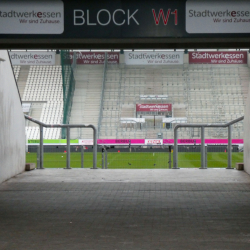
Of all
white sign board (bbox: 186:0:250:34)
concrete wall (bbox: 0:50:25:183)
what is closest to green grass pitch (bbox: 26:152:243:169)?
concrete wall (bbox: 0:50:25:183)

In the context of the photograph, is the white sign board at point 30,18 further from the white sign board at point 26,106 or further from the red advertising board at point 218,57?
the red advertising board at point 218,57

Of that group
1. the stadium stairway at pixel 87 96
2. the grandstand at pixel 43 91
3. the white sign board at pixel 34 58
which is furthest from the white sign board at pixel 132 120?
the white sign board at pixel 34 58

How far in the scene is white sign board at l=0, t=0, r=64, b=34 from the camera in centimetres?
611

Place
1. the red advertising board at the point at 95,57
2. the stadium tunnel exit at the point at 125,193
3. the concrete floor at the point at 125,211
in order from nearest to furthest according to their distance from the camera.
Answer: the concrete floor at the point at 125,211
the stadium tunnel exit at the point at 125,193
the red advertising board at the point at 95,57

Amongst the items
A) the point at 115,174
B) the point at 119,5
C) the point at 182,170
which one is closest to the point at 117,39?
the point at 119,5

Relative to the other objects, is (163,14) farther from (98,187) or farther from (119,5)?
(98,187)

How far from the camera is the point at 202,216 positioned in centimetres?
604

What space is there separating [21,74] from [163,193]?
42.0 m

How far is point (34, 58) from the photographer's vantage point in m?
46.7

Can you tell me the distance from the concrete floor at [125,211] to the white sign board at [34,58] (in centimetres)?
3708

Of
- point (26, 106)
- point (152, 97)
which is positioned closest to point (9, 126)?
point (152, 97)

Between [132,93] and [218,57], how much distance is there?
10.4 m

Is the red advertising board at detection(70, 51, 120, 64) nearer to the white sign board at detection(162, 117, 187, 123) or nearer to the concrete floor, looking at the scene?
the white sign board at detection(162, 117, 187, 123)

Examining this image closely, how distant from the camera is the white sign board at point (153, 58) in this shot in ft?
151
